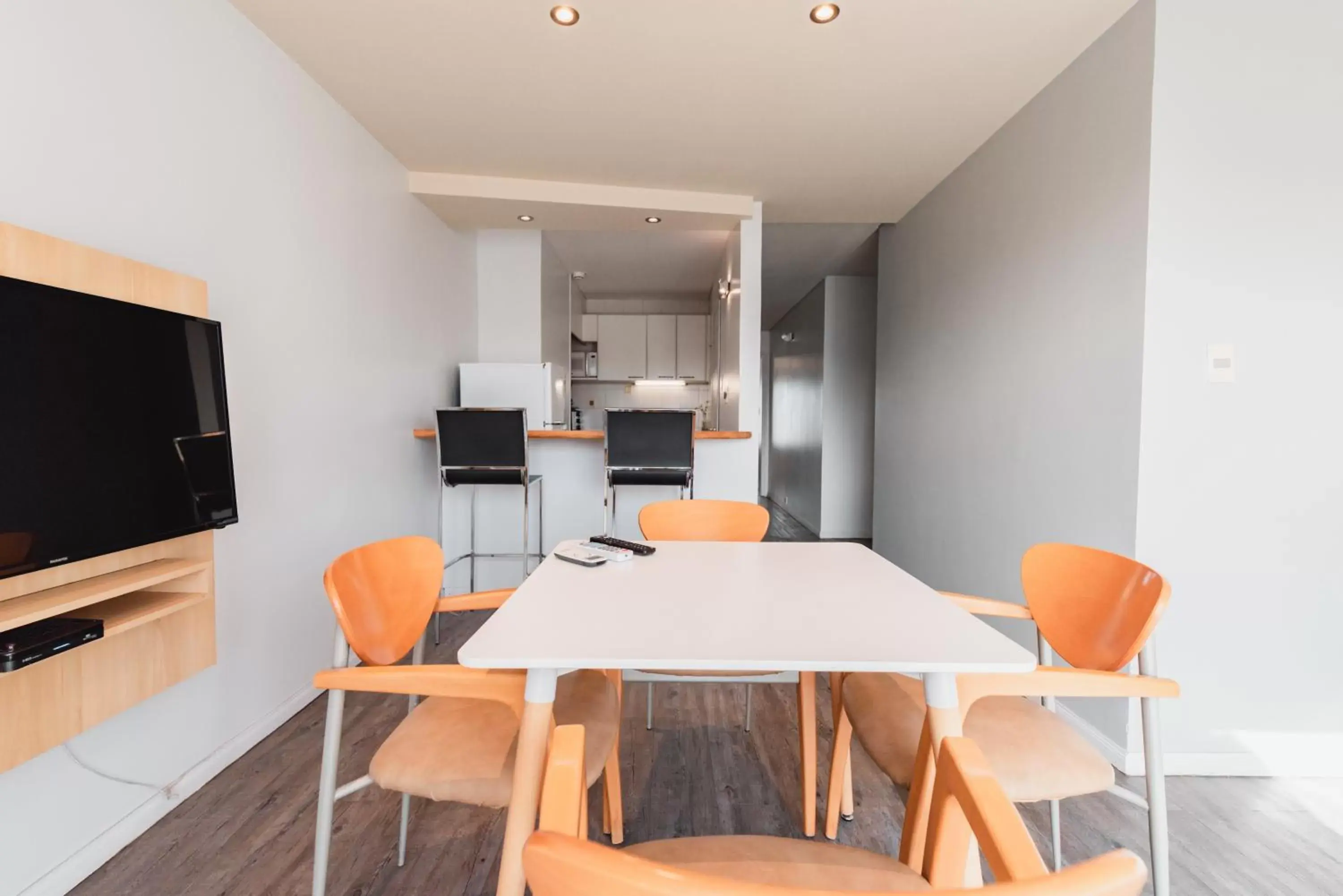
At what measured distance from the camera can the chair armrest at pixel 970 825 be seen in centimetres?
55

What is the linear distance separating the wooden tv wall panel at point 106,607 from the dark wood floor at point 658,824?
0.44 m

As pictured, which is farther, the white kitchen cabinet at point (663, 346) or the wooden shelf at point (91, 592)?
the white kitchen cabinet at point (663, 346)

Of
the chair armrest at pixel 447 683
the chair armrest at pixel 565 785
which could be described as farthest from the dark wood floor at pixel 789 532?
the chair armrest at pixel 565 785

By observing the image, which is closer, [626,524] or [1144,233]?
[1144,233]

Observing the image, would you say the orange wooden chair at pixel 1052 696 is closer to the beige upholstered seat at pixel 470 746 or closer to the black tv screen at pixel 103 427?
the beige upholstered seat at pixel 470 746

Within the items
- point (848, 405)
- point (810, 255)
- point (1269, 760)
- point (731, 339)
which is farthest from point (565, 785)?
point (848, 405)

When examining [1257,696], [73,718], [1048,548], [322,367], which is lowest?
[1257,696]

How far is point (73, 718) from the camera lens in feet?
4.41

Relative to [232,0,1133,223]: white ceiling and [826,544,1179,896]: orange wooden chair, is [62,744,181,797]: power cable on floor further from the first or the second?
[232,0,1133,223]: white ceiling

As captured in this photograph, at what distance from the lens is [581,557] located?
1.46 meters

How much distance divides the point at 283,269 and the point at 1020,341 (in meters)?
2.96

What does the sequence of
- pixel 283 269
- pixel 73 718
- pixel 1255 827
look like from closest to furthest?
pixel 73 718 < pixel 1255 827 < pixel 283 269

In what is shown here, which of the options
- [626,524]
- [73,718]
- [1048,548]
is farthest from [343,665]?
[626,524]

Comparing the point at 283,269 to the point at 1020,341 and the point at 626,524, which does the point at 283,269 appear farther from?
the point at 1020,341
